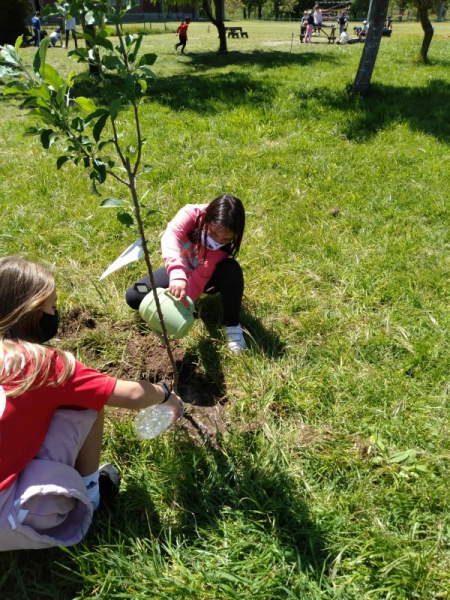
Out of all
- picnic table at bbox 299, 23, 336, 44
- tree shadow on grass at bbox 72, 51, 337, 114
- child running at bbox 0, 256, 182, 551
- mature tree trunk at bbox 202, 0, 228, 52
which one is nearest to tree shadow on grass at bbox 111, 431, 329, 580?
child running at bbox 0, 256, 182, 551

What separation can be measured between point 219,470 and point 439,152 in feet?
14.2

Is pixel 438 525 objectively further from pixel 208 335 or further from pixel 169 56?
pixel 169 56

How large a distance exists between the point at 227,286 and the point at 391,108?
4620mm

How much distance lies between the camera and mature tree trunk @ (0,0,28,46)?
659 inches

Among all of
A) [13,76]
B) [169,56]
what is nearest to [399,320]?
[13,76]

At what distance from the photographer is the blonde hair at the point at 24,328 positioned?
144 cm

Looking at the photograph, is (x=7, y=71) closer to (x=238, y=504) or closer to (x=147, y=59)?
(x=147, y=59)

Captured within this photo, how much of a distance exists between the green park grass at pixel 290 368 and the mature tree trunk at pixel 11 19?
1546 cm

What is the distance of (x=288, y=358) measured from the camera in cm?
256

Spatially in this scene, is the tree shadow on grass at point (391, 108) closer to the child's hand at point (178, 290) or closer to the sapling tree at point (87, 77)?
the child's hand at point (178, 290)

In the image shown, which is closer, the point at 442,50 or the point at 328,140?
the point at 328,140

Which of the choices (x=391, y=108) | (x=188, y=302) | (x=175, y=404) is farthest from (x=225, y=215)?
(x=391, y=108)

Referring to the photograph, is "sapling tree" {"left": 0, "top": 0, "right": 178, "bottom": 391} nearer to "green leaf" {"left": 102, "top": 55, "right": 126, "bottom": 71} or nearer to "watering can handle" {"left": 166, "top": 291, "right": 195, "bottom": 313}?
"green leaf" {"left": 102, "top": 55, "right": 126, "bottom": 71}

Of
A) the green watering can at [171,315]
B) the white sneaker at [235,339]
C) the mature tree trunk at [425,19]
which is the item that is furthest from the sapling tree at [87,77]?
the mature tree trunk at [425,19]
